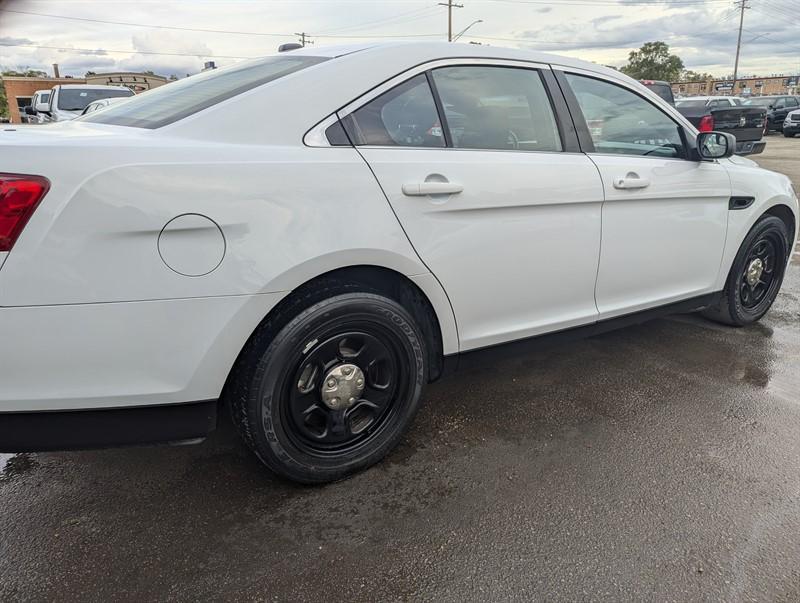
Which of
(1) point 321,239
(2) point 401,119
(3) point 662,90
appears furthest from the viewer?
(3) point 662,90

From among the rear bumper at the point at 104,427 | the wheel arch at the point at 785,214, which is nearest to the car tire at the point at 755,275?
the wheel arch at the point at 785,214

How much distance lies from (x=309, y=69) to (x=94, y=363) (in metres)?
1.28

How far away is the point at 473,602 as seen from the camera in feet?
5.92

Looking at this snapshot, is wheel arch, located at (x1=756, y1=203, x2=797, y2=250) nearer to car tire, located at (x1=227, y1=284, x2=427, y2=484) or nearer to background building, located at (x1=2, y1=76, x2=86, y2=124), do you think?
car tire, located at (x1=227, y1=284, x2=427, y2=484)

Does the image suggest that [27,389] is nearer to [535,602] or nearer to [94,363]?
[94,363]

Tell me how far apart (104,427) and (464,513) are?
4.09 feet

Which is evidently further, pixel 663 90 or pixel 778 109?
pixel 778 109

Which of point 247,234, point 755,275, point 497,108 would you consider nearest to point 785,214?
point 755,275

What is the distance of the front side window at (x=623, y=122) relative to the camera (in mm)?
2998

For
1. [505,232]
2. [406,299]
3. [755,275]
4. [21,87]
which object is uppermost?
[21,87]

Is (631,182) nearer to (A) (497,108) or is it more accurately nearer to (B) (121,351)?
(A) (497,108)

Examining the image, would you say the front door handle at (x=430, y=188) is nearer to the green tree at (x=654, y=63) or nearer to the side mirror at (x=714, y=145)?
the side mirror at (x=714, y=145)

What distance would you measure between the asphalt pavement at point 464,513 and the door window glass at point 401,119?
1.29 m

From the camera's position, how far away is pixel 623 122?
3.18m
